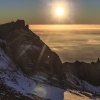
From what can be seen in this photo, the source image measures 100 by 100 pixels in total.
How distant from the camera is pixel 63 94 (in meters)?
69.1

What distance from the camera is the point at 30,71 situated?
79.2 metres

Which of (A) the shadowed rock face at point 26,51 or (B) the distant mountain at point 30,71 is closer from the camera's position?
(B) the distant mountain at point 30,71

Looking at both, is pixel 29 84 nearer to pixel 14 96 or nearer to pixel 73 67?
pixel 14 96

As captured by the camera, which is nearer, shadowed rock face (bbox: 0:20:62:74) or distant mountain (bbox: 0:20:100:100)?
distant mountain (bbox: 0:20:100:100)

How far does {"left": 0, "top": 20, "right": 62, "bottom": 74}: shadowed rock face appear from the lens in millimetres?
82812

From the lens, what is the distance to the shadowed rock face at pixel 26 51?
3260 inches

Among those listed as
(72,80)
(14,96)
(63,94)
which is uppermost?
(72,80)

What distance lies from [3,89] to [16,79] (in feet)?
30.5

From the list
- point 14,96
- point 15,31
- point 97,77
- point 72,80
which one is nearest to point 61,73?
point 72,80

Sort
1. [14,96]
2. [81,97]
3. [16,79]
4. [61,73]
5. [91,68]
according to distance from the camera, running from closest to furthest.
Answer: [14,96], [16,79], [81,97], [61,73], [91,68]

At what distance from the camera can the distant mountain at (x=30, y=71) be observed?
200 feet

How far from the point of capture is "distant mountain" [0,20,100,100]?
200 feet

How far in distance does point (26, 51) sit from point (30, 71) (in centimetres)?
1092

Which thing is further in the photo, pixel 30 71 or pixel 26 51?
pixel 26 51
